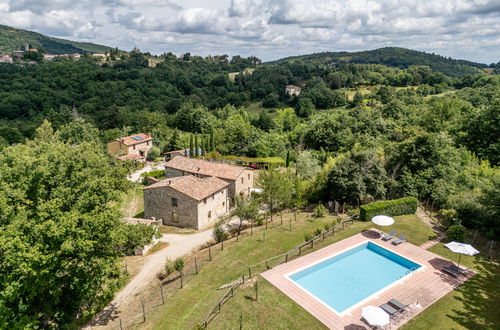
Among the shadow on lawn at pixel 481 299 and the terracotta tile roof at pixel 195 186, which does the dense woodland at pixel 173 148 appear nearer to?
the shadow on lawn at pixel 481 299

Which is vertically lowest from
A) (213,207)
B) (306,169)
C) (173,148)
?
(173,148)

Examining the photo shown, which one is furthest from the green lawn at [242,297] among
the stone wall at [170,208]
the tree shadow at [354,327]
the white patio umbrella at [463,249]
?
the stone wall at [170,208]

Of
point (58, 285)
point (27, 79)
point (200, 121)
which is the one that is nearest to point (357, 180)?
point (58, 285)

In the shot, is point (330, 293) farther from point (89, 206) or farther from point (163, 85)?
point (163, 85)

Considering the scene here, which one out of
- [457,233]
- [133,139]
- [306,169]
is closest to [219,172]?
[306,169]

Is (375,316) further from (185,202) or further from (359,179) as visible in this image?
(185,202)

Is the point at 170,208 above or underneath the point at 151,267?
above
